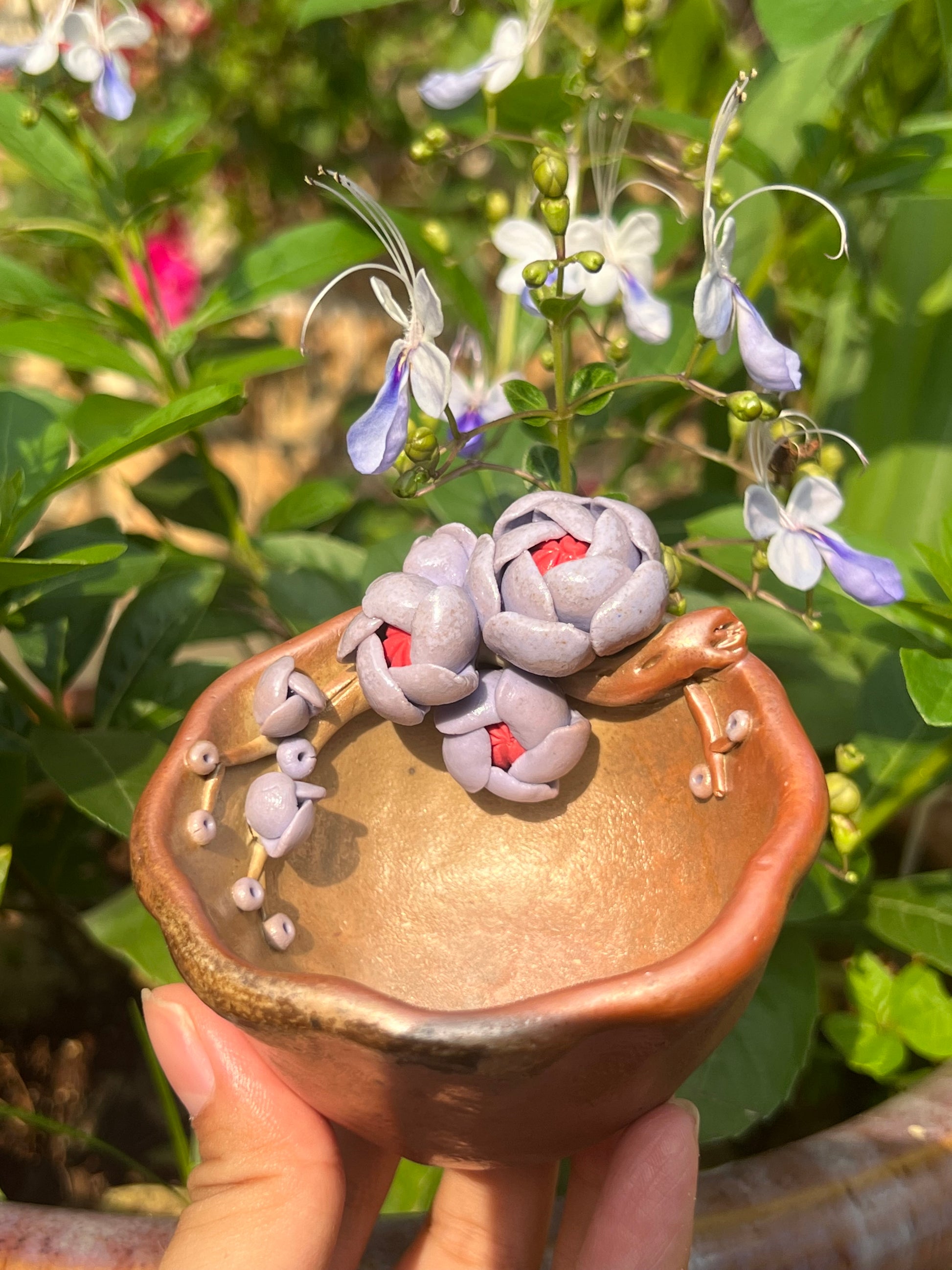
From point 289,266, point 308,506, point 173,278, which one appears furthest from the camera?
point 173,278

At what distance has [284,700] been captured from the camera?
52 cm

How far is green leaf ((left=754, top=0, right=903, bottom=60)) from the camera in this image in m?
0.55

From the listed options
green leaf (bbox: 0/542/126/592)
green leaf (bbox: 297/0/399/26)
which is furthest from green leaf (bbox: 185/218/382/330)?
green leaf (bbox: 0/542/126/592)

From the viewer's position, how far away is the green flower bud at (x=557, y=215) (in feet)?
1.52

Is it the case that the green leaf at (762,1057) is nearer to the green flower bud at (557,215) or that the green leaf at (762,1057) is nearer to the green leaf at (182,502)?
the green flower bud at (557,215)

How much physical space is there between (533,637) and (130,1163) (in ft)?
1.76

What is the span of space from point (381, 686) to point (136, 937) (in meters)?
0.27

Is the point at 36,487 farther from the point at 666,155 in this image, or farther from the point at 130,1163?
the point at 666,155

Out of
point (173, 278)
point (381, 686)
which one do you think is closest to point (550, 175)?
point (381, 686)

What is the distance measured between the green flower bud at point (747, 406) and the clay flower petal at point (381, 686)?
0.20 m

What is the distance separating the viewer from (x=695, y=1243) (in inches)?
22.3

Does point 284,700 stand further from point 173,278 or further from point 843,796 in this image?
point 173,278

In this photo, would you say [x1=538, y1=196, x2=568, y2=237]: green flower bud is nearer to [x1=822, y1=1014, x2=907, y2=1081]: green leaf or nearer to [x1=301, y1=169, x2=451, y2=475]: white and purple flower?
[x1=301, y1=169, x2=451, y2=475]: white and purple flower

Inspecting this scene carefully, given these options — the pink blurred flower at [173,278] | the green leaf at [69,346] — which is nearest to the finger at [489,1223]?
the green leaf at [69,346]
